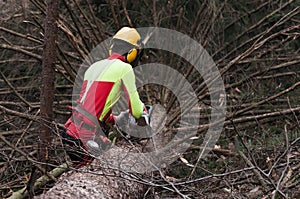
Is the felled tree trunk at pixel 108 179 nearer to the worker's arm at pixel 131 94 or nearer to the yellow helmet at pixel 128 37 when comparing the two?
the worker's arm at pixel 131 94

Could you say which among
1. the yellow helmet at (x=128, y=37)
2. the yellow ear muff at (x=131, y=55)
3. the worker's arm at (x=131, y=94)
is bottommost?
→ the worker's arm at (x=131, y=94)

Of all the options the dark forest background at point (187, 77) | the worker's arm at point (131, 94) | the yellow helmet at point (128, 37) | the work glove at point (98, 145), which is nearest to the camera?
the work glove at point (98, 145)

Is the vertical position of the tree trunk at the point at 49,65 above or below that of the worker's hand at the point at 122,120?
above

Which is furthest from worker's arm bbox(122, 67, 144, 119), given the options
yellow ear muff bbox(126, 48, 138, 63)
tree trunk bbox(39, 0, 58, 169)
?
tree trunk bbox(39, 0, 58, 169)

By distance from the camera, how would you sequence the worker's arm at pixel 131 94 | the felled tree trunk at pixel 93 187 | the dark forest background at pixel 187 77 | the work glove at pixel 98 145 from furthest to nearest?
the dark forest background at pixel 187 77 → the worker's arm at pixel 131 94 → the work glove at pixel 98 145 → the felled tree trunk at pixel 93 187

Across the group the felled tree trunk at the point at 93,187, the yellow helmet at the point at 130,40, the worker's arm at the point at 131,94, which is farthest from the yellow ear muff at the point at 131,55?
the felled tree trunk at the point at 93,187

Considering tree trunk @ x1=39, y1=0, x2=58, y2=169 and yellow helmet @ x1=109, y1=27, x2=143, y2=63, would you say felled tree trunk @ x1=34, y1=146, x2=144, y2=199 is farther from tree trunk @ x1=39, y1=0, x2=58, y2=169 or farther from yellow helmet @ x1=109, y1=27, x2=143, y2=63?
yellow helmet @ x1=109, y1=27, x2=143, y2=63

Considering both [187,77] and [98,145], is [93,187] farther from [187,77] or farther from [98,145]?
[187,77]

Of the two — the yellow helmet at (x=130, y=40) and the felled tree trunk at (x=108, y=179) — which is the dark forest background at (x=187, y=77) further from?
the yellow helmet at (x=130, y=40)

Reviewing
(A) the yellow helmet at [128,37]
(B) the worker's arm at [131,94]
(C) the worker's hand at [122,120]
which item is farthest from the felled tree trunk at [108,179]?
(A) the yellow helmet at [128,37]

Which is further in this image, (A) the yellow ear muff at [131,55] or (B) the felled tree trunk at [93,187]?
(A) the yellow ear muff at [131,55]

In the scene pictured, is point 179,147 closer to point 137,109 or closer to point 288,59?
point 137,109

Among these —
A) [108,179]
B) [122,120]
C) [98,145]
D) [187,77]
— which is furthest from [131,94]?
[187,77]

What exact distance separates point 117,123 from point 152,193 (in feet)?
2.52
